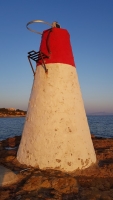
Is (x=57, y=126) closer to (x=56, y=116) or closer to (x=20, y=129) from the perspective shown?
(x=56, y=116)

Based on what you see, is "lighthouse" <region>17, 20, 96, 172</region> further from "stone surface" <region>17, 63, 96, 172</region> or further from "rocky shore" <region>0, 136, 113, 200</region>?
"rocky shore" <region>0, 136, 113, 200</region>

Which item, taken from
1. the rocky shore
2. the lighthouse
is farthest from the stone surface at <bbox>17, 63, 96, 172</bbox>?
the rocky shore

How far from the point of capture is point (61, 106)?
5.86 metres

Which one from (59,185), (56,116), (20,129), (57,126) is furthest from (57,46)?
(20,129)

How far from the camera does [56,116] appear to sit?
19.0 feet

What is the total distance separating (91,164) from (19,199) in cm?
264

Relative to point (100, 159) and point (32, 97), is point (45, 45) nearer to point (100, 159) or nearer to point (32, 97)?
point (32, 97)

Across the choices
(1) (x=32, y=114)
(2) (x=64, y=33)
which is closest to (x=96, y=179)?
(1) (x=32, y=114)

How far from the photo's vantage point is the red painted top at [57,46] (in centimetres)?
607

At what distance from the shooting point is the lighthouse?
564 centimetres

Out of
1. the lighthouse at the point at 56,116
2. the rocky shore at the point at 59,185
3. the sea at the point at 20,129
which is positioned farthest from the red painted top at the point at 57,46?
the sea at the point at 20,129

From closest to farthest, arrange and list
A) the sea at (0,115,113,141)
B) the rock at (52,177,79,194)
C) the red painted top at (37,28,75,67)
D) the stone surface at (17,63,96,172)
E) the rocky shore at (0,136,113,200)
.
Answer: the rocky shore at (0,136,113,200) < the rock at (52,177,79,194) < the stone surface at (17,63,96,172) < the red painted top at (37,28,75,67) < the sea at (0,115,113,141)

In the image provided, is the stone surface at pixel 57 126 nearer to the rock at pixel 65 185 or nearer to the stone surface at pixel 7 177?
the rock at pixel 65 185

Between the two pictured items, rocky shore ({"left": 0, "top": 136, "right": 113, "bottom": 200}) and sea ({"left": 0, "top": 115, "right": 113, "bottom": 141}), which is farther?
sea ({"left": 0, "top": 115, "right": 113, "bottom": 141})
